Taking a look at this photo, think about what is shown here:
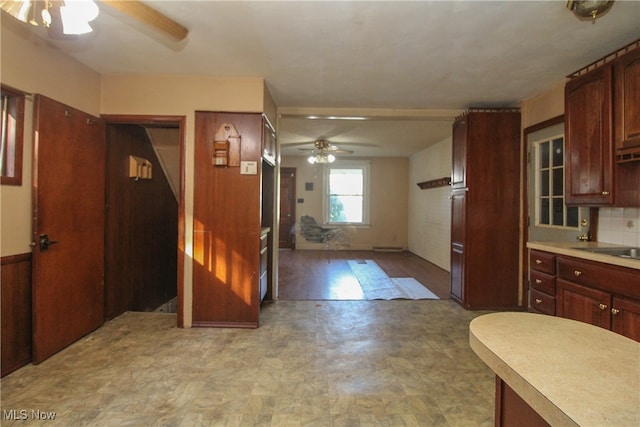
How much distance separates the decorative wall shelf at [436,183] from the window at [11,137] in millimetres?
5375

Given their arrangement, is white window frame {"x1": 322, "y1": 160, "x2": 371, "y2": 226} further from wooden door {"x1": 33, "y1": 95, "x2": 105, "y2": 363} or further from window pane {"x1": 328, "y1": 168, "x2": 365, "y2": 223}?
wooden door {"x1": 33, "y1": 95, "x2": 105, "y2": 363}

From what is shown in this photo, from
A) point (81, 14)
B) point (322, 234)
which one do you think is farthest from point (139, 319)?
point (322, 234)

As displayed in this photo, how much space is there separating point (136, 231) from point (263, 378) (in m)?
2.37

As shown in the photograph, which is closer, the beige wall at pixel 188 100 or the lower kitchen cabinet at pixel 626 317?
the lower kitchen cabinet at pixel 626 317

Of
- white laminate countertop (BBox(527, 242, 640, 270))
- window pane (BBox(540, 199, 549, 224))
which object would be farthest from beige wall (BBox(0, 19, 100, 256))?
window pane (BBox(540, 199, 549, 224))

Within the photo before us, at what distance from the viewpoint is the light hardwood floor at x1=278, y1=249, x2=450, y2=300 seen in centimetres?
420

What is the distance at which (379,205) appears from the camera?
8094 millimetres

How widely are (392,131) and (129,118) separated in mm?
3787

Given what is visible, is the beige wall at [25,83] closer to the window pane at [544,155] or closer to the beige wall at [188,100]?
the beige wall at [188,100]

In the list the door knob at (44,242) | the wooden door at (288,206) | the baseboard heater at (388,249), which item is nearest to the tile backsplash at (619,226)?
the door knob at (44,242)

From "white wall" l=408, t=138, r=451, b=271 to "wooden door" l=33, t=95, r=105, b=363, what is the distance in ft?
16.9

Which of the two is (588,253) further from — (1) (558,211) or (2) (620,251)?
(1) (558,211)

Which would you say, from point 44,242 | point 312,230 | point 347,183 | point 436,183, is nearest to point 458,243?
point 436,183

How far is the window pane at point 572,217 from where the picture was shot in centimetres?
294
